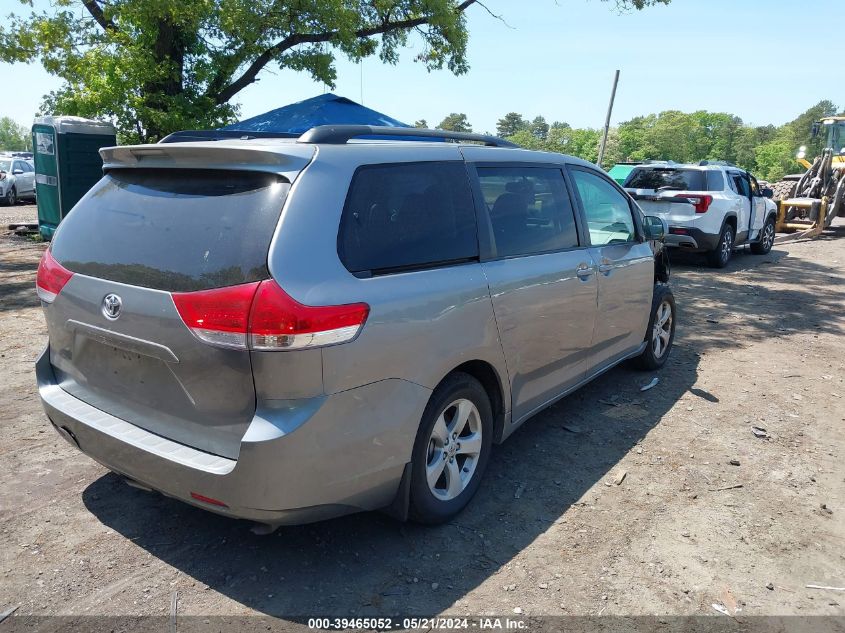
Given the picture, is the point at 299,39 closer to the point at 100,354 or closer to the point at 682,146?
the point at 100,354

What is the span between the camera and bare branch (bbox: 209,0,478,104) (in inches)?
557

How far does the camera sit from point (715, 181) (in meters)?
12.3

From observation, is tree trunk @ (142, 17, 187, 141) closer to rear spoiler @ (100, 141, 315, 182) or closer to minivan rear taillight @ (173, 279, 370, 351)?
rear spoiler @ (100, 141, 315, 182)

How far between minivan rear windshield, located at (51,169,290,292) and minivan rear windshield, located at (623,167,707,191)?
10.8 metres

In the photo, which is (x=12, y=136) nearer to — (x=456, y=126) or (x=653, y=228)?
(x=456, y=126)

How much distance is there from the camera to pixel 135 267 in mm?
2801

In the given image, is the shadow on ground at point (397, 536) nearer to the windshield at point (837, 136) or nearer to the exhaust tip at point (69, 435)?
the exhaust tip at point (69, 435)

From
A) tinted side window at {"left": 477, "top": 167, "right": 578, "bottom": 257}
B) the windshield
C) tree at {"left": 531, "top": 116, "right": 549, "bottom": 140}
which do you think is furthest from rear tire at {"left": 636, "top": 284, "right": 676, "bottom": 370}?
tree at {"left": 531, "top": 116, "right": 549, "bottom": 140}

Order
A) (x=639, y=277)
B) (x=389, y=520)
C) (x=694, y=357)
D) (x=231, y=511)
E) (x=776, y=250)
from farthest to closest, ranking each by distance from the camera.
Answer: (x=776, y=250) → (x=694, y=357) → (x=639, y=277) → (x=389, y=520) → (x=231, y=511)

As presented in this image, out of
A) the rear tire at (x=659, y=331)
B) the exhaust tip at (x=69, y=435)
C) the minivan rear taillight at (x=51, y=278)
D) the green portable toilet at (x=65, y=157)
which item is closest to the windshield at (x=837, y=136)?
the rear tire at (x=659, y=331)

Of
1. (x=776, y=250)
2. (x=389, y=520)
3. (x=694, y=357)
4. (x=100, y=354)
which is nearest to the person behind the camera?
(x=100, y=354)

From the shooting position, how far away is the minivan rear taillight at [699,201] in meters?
11.8

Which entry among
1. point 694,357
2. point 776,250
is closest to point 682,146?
point 776,250

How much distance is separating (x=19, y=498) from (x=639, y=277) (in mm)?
4315
